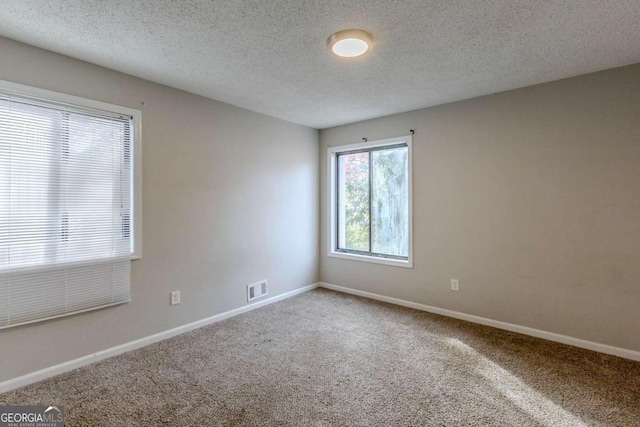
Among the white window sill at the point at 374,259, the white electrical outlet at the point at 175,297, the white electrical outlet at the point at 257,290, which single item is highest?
the white window sill at the point at 374,259

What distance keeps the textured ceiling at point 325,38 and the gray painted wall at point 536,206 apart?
31 centimetres

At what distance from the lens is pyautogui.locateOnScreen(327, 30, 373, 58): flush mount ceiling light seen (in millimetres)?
2045

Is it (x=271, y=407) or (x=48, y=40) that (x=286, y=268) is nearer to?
(x=271, y=407)

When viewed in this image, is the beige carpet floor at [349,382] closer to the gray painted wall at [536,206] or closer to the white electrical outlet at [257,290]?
the gray painted wall at [536,206]

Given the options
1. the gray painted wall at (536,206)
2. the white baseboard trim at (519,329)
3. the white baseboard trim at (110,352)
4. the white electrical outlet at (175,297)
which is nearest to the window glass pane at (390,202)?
the gray painted wall at (536,206)

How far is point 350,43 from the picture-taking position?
2139 mm

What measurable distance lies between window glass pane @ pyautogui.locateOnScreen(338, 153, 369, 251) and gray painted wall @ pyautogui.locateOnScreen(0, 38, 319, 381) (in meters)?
0.58

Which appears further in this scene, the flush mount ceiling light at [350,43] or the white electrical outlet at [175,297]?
the white electrical outlet at [175,297]

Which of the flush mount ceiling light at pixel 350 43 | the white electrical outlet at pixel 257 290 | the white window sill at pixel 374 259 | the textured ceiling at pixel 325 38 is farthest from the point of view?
the white window sill at pixel 374 259

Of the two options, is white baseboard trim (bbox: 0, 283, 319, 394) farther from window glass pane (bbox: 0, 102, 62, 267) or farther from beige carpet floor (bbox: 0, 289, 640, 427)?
window glass pane (bbox: 0, 102, 62, 267)

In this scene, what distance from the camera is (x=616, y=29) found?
2.01 m

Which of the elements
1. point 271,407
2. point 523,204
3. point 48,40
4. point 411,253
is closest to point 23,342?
point 271,407

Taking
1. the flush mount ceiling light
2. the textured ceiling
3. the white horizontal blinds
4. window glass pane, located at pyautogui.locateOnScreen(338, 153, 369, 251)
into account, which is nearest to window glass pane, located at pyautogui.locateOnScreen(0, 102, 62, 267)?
the white horizontal blinds

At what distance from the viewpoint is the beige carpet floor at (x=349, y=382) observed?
1.87 m
